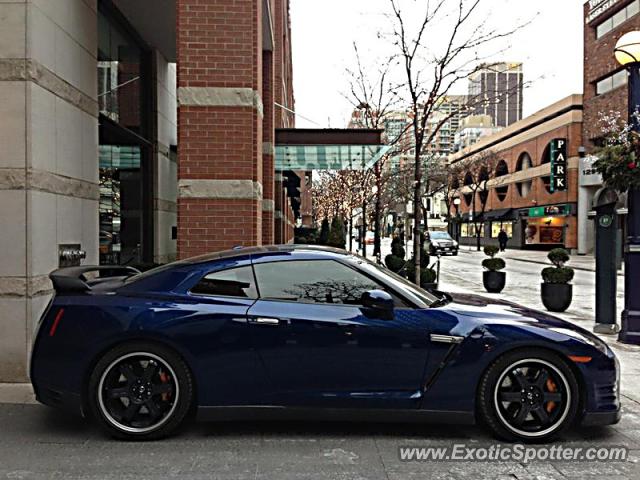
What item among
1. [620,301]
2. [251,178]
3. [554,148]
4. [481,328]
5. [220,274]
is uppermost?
[554,148]

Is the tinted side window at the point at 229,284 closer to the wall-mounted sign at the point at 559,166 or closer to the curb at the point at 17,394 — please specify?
the curb at the point at 17,394

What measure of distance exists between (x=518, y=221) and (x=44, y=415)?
5230 cm

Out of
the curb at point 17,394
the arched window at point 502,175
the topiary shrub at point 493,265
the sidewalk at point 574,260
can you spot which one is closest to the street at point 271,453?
the curb at point 17,394

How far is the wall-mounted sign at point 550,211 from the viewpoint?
4326 cm

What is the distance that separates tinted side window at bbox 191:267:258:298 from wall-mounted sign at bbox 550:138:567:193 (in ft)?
138

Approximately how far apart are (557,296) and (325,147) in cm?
581

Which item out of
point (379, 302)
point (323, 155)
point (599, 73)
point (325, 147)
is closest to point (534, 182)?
point (599, 73)

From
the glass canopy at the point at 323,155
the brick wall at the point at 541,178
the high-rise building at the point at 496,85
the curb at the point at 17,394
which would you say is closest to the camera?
the curb at the point at 17,394

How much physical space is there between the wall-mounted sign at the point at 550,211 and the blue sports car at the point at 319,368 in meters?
41.7

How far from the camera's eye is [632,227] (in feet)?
27.7

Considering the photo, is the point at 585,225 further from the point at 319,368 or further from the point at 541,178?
the point at 319,368

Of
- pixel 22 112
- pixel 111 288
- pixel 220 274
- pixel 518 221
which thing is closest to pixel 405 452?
pixel 220 274

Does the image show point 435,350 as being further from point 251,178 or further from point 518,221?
point 518,221

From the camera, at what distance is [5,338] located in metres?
5.80
